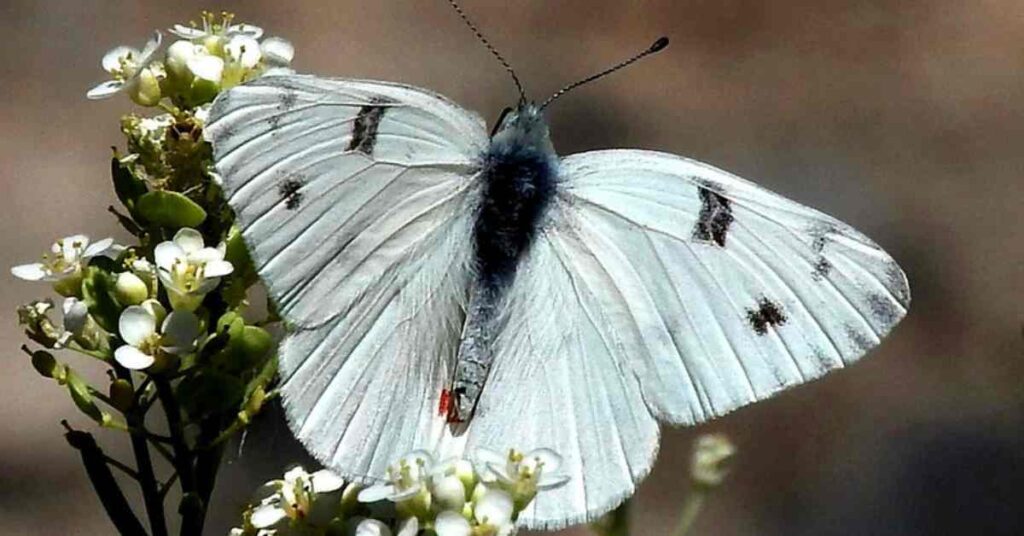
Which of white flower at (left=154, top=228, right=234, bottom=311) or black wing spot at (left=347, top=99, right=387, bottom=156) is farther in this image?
black wing spot at (left=347, top=99, right=387, bottom=156)

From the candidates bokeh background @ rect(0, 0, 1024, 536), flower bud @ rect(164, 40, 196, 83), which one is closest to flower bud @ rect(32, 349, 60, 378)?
flower bud @ rect(164, 40, 196, 83)

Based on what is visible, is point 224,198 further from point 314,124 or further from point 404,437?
point 404,437

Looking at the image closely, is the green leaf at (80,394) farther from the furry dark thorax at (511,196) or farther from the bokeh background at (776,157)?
the bokeh background at (776,157)

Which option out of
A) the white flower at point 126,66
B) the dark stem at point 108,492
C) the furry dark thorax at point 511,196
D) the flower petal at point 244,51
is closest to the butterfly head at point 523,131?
the furry dark thorax at point 511,196

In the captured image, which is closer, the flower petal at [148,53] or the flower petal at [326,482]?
the flower petal at [326,482]

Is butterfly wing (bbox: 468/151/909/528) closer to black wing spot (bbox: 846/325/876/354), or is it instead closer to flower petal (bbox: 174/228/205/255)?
black wing spot (bbox: 846/325/876/354)

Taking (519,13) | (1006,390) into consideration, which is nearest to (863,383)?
(1006,390)
